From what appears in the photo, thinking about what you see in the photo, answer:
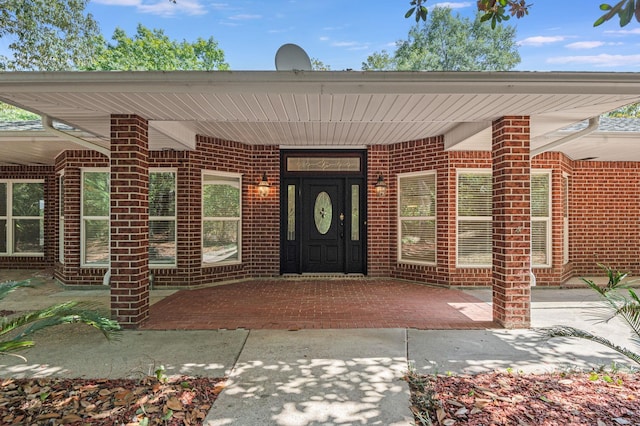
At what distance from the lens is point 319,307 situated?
5.04 metres

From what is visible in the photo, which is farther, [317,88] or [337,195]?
[337,195]

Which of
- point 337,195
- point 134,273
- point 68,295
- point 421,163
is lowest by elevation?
point 68,295

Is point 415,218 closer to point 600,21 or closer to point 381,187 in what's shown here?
point 381,187

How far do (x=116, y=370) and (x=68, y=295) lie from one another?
12.8 feet

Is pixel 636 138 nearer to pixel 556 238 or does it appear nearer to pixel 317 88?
pixel 556 238

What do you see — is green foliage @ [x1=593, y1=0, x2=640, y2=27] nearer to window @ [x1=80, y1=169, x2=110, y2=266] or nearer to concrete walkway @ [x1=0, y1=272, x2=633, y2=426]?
concrete walkway @ [x1=0, y1=272, x2=633, y2=426]

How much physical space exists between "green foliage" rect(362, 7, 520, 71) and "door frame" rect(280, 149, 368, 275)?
1961 cm

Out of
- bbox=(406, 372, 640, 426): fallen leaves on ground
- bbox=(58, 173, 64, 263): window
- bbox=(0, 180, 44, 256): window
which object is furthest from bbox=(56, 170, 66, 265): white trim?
bbox=(406, 372, 640, 426): fallen leaves on ground

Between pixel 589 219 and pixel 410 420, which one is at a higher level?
pixel 589 219

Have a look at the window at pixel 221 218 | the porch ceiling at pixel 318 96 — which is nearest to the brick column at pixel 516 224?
the porch ceiling at pixel 318 96

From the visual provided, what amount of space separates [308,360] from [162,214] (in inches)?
178

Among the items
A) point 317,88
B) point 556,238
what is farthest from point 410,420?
point 556,238

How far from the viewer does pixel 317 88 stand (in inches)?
134

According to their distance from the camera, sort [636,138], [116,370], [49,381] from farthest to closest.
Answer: [636,138], [116,370], [49,381]
